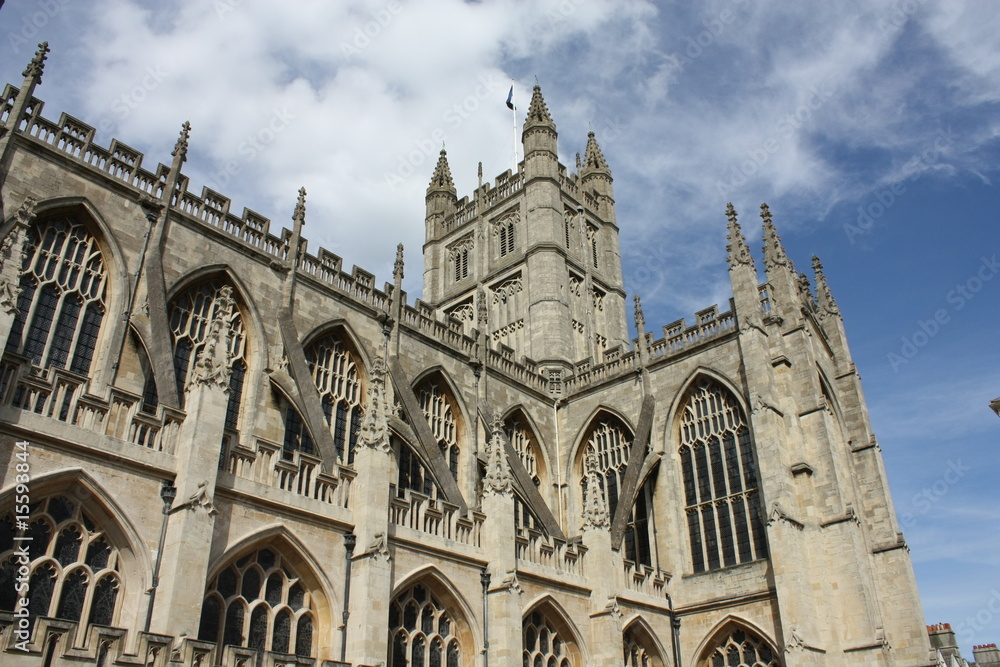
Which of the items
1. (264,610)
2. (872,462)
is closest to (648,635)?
(872,462)

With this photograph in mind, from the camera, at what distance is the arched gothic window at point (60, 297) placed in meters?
15.3

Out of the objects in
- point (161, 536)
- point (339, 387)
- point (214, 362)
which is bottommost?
point (161, 536)

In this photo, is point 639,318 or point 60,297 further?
point 639,318

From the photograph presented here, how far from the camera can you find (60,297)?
15.9 meters

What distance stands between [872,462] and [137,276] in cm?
2102

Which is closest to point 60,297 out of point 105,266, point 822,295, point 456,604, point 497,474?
point 105,266

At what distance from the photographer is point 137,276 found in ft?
55.4

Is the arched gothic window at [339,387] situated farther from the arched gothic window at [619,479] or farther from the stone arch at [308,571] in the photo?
the arched gothic window at [619,479]

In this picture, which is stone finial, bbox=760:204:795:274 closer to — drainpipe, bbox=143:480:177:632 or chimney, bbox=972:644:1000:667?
chimney, bbox=972:644:1000:667

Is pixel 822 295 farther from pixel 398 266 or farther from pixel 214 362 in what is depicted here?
pixel 214 362

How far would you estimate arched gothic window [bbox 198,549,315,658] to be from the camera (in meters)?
12.6

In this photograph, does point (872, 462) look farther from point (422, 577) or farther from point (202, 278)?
point (202, 278)

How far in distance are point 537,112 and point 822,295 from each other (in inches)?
590

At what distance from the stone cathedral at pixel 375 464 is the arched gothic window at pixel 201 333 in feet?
0.23
